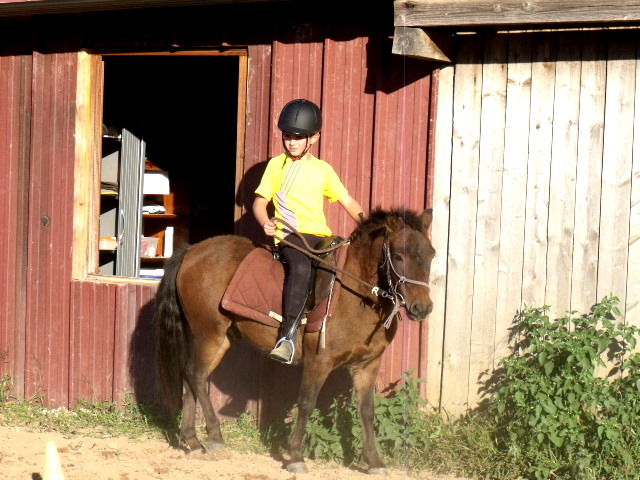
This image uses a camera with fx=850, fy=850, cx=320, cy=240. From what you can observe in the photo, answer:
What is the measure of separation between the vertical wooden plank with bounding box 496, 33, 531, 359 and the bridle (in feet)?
3.17

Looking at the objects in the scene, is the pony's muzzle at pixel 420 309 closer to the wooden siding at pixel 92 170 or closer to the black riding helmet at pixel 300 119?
the wooden siding at pixel 92 170

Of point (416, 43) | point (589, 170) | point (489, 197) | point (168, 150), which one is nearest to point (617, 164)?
point (589, 170)

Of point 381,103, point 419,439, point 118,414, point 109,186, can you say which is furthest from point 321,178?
point 109,186

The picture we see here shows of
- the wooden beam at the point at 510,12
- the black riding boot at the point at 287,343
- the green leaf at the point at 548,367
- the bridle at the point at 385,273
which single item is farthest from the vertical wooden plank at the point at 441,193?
the black riding boot at the point at 287,343

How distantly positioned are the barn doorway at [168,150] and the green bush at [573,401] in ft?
13.4

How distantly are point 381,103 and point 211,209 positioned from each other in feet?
15.0

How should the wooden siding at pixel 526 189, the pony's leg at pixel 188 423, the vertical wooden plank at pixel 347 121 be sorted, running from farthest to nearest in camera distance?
the vertical wooden plank at pixel 347 121 → the pony's leg at pixel 188 423 → the wooden siding at pixel 526 189

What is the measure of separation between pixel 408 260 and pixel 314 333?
0.95 meters

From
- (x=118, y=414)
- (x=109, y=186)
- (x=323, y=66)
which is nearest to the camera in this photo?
(x=323, y=66)

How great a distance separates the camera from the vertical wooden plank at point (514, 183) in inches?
255

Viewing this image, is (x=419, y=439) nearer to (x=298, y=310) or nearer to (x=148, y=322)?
(x=298, y=310)

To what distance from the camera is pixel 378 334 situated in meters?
6.17

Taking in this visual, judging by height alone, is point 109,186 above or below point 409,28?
below

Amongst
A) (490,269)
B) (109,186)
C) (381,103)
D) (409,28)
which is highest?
(409,28)
